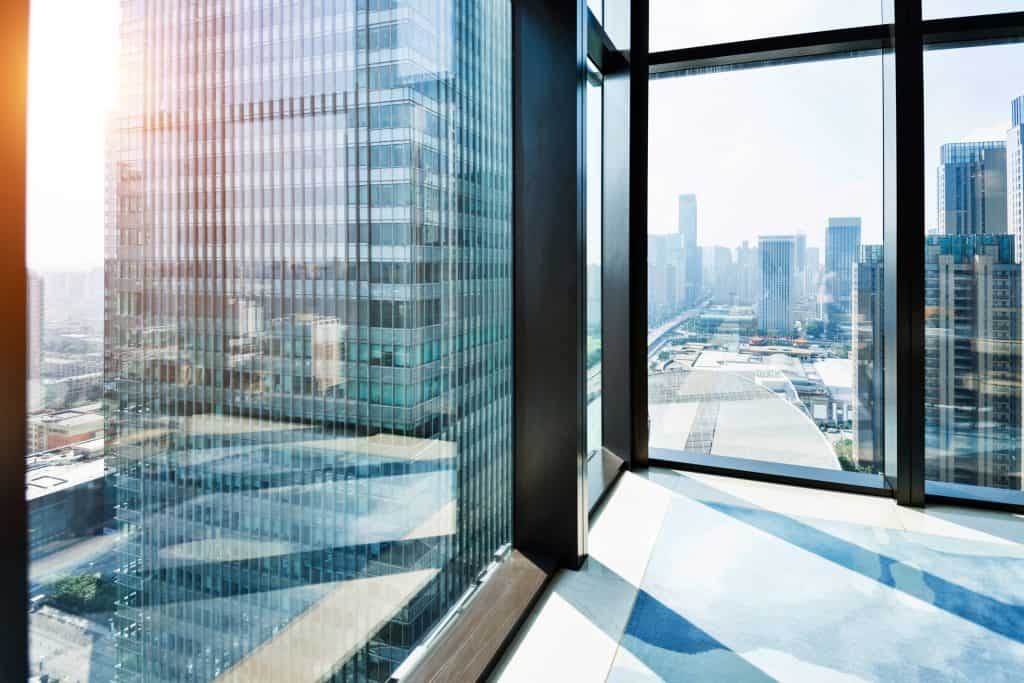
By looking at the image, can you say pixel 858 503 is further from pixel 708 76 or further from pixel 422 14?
pixel 422 14

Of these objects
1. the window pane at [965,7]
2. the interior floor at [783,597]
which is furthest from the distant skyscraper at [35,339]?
the window pane at [965,7]

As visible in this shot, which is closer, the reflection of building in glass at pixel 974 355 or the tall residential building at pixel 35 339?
the tall residential building at pixel 35 339

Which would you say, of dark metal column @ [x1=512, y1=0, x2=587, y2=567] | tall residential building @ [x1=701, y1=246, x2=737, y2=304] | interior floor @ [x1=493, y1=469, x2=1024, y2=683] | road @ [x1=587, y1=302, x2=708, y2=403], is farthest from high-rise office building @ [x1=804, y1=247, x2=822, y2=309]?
dark metal column @ [x1=512, y1=0, x2=587, y2=567]

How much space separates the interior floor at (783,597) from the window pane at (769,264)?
1.62ft

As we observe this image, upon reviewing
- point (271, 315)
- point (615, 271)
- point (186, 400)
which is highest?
point (615, 271)

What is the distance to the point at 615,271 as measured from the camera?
2.79m

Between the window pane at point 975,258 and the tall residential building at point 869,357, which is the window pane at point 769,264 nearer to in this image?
the tall residential building at point 869,357

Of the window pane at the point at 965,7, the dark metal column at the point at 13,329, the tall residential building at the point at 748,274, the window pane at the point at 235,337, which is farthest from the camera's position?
the tall residential building at the point at 748,274

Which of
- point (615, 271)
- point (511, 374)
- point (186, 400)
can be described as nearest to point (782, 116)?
point (615, 271)

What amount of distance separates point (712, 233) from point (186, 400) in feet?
8.44

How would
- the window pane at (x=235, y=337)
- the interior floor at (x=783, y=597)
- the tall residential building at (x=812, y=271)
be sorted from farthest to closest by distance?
the tall residential building at (x=812, y=271) < the interior floor at (x=783, y=597) < the window pane at (x=235, y=337)

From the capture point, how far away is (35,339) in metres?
0.55

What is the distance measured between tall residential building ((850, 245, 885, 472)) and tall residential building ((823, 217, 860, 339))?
0.03 m

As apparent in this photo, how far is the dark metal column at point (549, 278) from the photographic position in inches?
68.0
